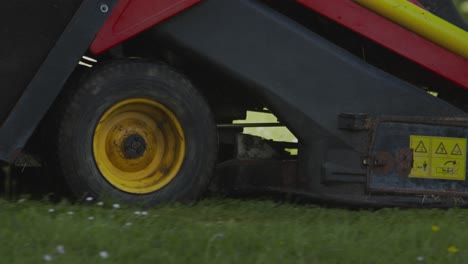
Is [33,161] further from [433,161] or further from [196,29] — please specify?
[433,161]

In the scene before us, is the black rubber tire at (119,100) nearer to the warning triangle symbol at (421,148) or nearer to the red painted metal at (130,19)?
the red painted metal at (130,19)

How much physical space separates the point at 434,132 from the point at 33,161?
2055 millimetres

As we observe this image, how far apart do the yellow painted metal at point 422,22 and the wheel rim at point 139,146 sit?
1136mm

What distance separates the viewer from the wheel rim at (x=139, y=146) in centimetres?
512

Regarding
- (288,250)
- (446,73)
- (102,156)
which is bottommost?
(288,250)

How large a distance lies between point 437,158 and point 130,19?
1680 millimetres

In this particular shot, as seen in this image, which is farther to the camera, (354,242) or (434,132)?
(434,132)

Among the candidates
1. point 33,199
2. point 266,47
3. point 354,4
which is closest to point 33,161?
point 33,199

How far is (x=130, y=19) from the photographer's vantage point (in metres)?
4.99

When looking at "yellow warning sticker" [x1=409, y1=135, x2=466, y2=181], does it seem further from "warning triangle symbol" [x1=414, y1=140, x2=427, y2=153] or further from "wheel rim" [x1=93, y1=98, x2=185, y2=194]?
"wheel rim" [x1=93, y1=98, x2=185, y2=194]

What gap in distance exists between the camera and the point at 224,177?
5539 mm

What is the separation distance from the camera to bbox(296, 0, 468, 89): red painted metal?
206 inches

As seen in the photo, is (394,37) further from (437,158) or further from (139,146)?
(139,146)

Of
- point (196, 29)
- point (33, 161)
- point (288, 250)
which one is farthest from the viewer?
point (33, 161)
